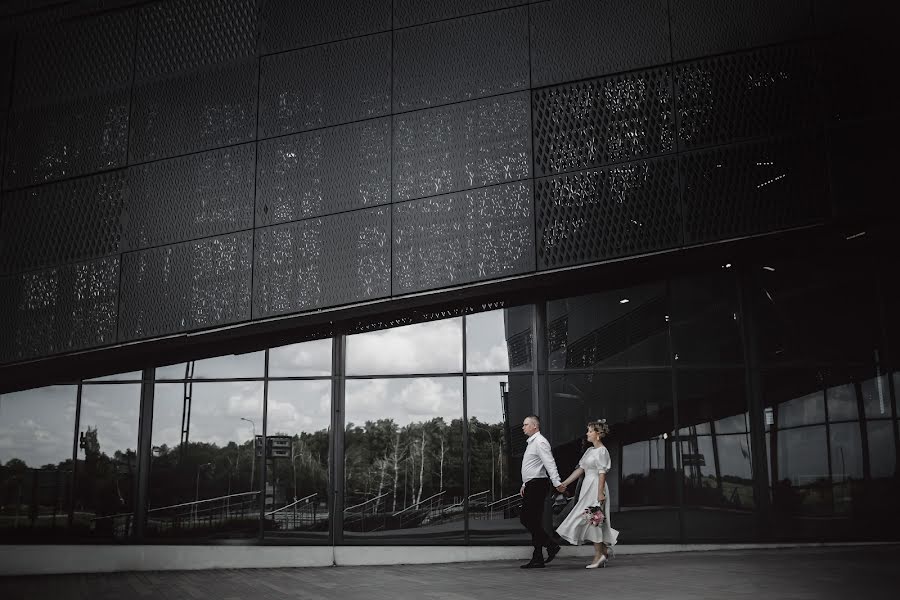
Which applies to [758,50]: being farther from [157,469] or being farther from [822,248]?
[157,469]

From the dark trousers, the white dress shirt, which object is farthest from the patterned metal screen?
the dark trousers

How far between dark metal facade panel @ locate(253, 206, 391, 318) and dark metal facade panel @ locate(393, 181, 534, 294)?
26cm

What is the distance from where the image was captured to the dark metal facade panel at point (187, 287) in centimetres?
1188

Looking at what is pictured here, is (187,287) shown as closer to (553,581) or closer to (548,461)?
(548,461)

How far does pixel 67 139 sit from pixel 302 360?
18.2 ft

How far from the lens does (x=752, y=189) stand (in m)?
10.9

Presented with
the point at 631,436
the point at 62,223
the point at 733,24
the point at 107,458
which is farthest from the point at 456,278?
the point at 62,223

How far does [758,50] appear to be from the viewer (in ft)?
36.5

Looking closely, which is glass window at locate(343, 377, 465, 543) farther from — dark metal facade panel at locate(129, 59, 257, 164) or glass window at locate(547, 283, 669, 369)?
dark metal facade panel at locate(129, 59, 257, 164)

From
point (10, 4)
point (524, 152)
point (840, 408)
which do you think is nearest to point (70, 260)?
point (10, 4)

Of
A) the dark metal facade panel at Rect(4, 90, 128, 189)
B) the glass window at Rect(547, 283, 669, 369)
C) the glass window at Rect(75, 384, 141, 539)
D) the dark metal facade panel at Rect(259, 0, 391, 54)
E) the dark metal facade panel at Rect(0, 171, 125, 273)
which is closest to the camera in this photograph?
the glass window at Rect(547, 283, 669, 369)

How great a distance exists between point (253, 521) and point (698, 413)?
6.83 metres

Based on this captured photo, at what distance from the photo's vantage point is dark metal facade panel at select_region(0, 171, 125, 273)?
1256 centimetres

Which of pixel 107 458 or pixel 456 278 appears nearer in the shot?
pixel 456 278
